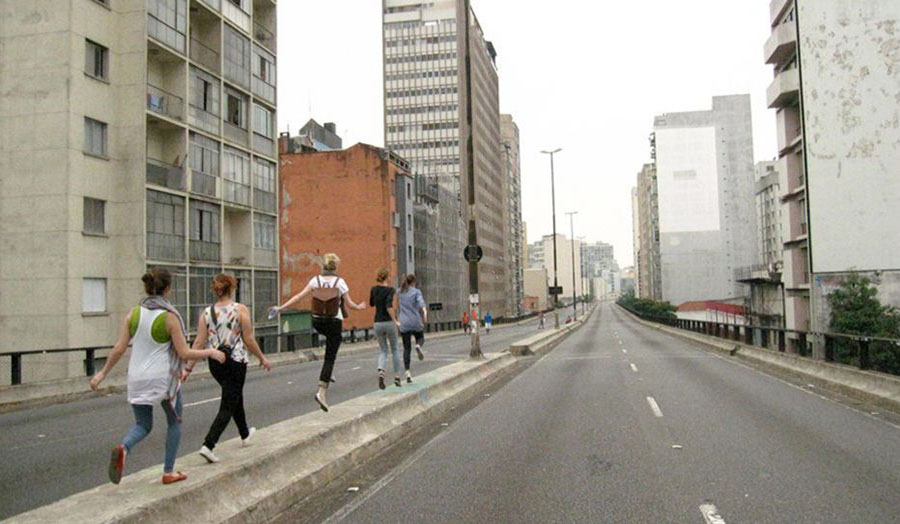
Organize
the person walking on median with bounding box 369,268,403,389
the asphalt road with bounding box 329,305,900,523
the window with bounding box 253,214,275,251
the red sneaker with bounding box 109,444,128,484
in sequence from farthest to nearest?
the window with bounding box 253,214,275,251, the person walking on median with bounding box 369,268,403,389, the asphalt road with bounding box 329,305,900,523, the red sneaker with bounding box 109,444,128,484

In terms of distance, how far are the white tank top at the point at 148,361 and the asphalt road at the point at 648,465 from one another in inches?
69.7

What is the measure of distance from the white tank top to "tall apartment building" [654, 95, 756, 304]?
120 meters

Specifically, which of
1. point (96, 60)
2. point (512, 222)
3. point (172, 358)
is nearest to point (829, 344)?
point (172, 358)

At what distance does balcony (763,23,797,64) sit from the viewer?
42.9 m

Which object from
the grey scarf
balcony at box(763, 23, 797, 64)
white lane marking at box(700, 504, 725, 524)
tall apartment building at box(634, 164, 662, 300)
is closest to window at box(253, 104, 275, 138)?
balcony at box(763, 23, 797, 64)

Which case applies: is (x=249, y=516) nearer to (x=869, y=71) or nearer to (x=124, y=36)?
(x=124, y=36)

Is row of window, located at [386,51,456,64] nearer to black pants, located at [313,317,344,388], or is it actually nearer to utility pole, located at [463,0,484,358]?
utility pole, located at [463,0,484,358]

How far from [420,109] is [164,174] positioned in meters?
99.9

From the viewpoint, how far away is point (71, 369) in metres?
25.5

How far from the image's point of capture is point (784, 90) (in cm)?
4359

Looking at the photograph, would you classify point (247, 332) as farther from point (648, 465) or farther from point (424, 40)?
point (424, 40)

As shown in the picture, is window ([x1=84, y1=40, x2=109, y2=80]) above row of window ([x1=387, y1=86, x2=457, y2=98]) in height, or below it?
below

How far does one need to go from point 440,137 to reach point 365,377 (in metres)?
111

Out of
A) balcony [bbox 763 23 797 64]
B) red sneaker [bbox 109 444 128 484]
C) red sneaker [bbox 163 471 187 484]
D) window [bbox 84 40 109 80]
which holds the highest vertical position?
balcony [bbox 763 23 797 64]
